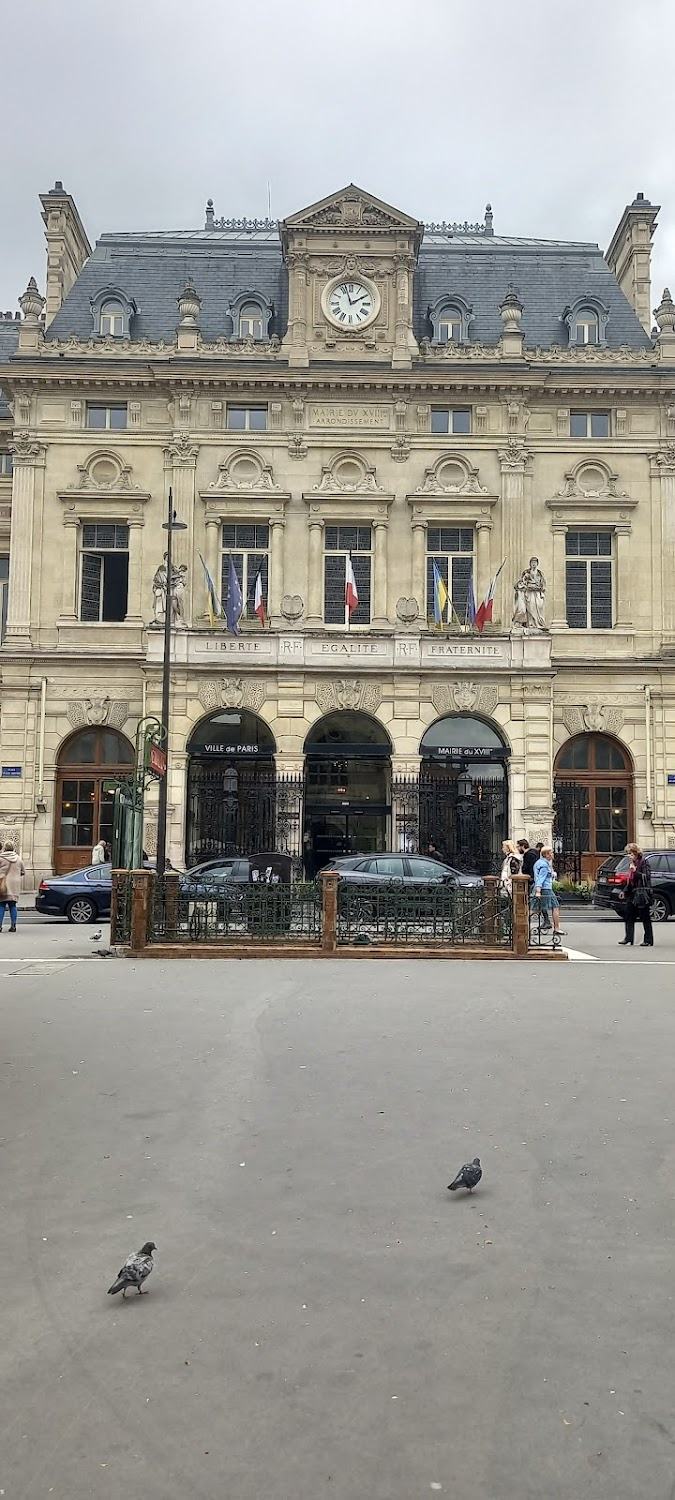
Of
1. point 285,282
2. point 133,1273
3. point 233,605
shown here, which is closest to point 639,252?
point 285,282

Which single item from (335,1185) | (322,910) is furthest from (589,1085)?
(322,910)

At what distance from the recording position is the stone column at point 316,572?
113ft

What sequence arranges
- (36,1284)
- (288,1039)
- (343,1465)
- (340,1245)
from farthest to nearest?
(288,1039), (340,1245), (36,1284), (343,1465)

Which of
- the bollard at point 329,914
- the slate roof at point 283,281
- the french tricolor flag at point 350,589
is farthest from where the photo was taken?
the slate roof at point 283,281

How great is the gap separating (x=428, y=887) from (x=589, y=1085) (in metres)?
9.34

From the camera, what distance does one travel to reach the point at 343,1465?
3566mm

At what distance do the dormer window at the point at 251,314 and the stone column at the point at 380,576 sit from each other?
795 cm

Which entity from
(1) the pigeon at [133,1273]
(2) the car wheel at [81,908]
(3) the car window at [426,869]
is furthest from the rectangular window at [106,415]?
(1) the pigeon at [133,1273]

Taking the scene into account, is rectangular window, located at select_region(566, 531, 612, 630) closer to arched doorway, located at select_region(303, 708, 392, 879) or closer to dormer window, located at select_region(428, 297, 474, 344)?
arched doorway, located at select_region(303, 708, 392, 879)

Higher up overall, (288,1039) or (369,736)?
(369,736)

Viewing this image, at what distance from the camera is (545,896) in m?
18.7

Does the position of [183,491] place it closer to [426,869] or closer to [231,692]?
[231,692]

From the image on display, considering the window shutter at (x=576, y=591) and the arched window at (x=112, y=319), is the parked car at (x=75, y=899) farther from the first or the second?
the arched window at (x=112, y=319)

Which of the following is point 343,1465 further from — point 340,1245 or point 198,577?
point 198,577
